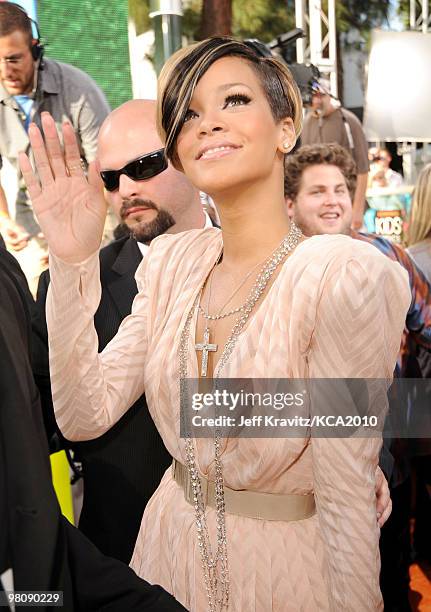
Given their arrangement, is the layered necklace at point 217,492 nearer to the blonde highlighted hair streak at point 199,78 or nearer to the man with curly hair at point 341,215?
the blonde highlighted hair streak at point 199,78

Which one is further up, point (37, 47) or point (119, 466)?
point (37, 47)

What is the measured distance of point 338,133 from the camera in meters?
2.37

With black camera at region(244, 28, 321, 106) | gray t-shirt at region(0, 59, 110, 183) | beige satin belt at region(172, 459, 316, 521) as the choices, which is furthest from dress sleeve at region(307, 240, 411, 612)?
black camera at region(244, 28, 321, 106)

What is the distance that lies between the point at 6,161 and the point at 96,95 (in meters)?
0.36

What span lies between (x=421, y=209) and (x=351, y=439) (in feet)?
5.21

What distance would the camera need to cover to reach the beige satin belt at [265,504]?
105 cm

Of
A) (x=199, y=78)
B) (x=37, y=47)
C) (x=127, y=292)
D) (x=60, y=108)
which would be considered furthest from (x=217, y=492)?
(x=37, y=47)

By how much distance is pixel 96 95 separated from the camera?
6.91 ft

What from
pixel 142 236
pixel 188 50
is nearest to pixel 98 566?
pixel 188 50

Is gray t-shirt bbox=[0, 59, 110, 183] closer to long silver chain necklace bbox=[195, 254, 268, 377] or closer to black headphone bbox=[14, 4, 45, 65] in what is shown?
black headphone bbox=[14, 4, 45, 65]

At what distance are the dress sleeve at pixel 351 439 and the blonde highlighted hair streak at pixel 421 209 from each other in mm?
1461

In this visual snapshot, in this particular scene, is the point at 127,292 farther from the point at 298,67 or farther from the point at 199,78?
the point at 298,67

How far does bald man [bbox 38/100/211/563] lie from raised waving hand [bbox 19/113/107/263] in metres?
0.48

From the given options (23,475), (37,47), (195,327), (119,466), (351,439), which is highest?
(37,47)
